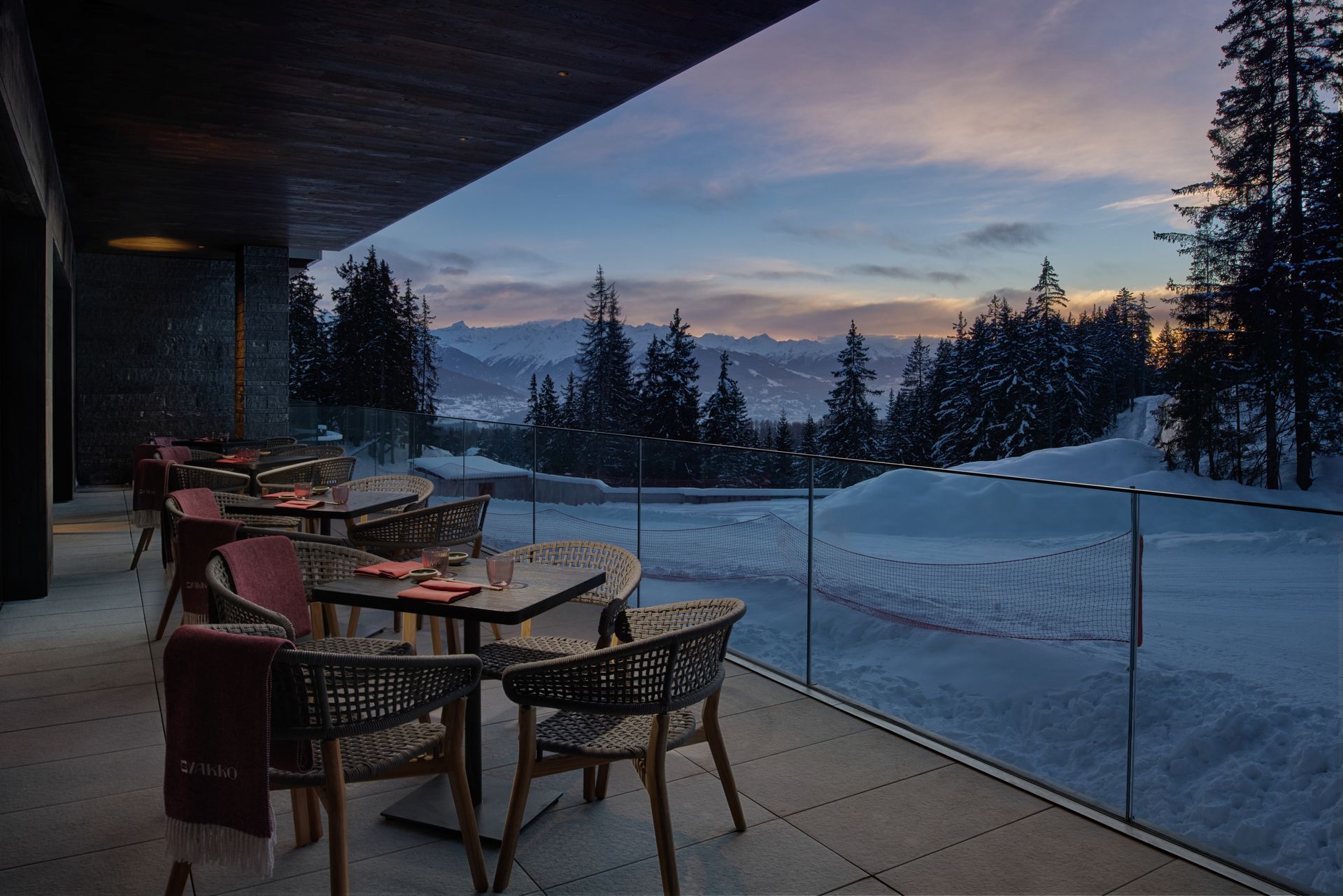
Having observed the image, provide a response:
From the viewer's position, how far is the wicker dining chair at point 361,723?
2.13m

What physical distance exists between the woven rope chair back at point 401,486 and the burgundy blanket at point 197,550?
1576mm

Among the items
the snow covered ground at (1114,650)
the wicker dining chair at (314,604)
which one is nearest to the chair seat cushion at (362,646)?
the wicker dining chair at (314,604)

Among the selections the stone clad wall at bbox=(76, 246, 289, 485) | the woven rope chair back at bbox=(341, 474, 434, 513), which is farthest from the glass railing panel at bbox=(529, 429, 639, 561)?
the stone clad wall at bbox=(76, 246, 289, 485)

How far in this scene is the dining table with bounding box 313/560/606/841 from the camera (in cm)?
273

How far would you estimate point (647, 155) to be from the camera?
72.1m

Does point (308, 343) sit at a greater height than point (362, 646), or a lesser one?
greater

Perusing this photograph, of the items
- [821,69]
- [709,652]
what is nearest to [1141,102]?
[821,69]

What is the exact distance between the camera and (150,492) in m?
7.18

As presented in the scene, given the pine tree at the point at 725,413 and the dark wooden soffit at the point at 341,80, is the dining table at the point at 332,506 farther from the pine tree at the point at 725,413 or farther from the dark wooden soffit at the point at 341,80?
the pine tree at the point at 725,413

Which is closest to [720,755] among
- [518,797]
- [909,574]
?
[518,797]

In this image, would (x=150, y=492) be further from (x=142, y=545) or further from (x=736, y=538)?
(x=736, y=538)

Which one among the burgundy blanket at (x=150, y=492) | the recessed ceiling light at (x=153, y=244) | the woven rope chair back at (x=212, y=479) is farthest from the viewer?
the recessed ceiling light at (x=153, y=244)

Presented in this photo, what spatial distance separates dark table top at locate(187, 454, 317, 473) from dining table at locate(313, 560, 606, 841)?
4.81 metres

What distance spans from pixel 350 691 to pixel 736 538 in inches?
382
